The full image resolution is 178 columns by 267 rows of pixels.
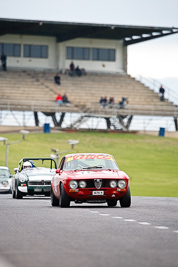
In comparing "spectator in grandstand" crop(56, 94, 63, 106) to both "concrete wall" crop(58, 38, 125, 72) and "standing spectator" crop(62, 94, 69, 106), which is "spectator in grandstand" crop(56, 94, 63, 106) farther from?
"concrete wall" crop(58, 38, 125, 72)

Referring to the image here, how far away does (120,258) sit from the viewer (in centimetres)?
899

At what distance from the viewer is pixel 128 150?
212 ft

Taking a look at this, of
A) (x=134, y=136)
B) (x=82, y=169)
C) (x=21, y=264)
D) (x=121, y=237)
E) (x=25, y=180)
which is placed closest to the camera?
(x=21, y=264)

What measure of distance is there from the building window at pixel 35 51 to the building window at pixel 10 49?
0.76m

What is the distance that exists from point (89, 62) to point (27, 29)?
10542 millimetres

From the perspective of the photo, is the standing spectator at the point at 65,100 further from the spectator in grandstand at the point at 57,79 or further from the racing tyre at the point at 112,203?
the racing tyre at the point at 112,203

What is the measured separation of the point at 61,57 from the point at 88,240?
2986 inches

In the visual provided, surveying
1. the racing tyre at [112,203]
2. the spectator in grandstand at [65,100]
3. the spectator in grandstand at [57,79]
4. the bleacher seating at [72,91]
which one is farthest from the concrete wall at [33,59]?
the racing tyre at [112,203]

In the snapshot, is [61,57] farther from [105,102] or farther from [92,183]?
[92,183]

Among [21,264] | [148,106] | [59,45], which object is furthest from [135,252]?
[59,45]

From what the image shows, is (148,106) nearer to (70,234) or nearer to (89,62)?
(89,62)

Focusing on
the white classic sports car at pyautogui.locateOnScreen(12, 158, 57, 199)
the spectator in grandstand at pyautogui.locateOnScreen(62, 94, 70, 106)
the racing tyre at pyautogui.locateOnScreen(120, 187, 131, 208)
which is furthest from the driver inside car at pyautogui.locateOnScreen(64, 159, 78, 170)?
the spectator in grandstand at pyautogui.locateOnScreen(62, 94, 70, 106)

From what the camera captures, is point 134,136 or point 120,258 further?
point 134,136

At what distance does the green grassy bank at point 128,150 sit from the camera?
175 ft
